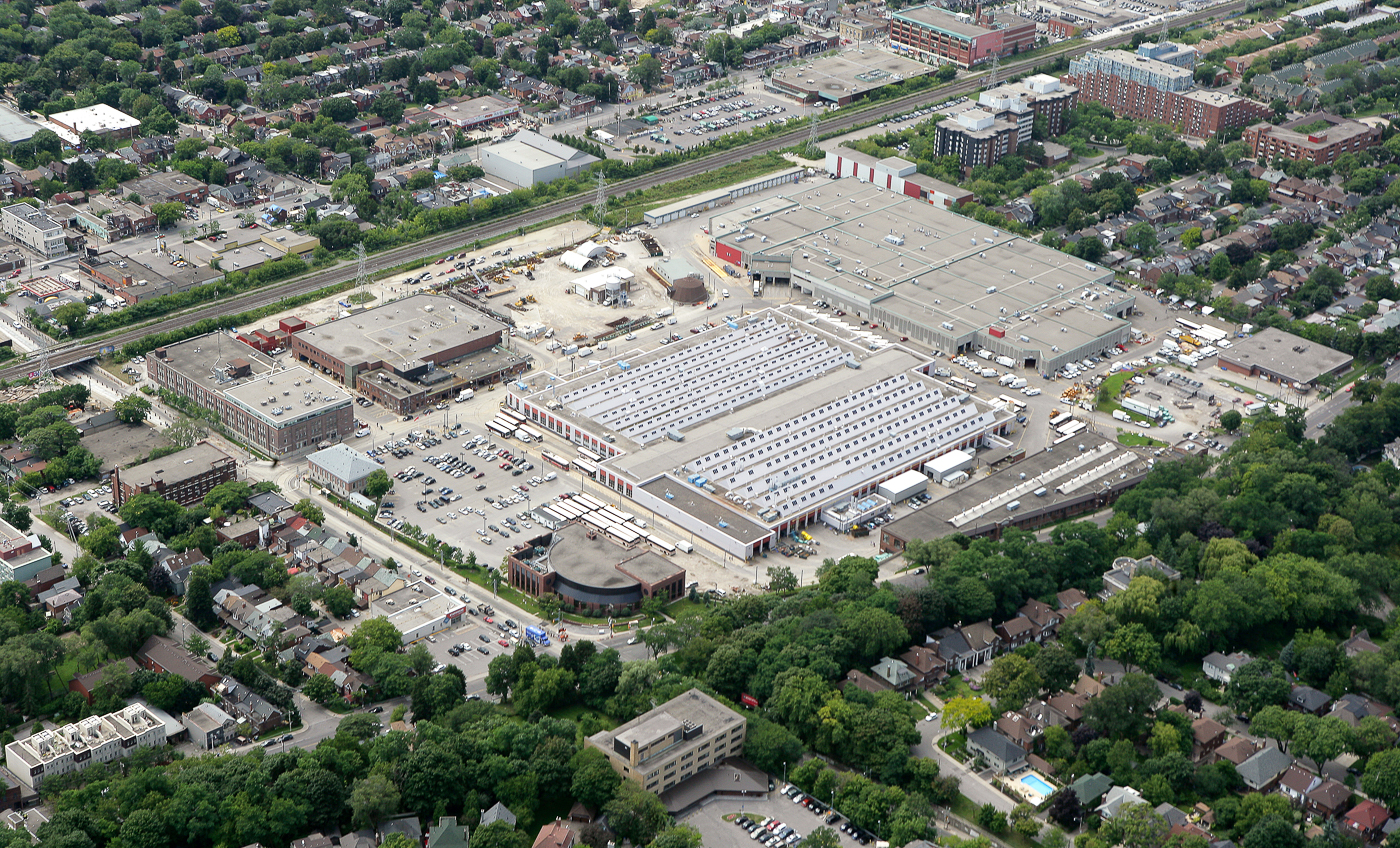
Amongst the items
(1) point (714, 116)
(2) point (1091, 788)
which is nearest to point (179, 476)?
(2) point (1091, 788)

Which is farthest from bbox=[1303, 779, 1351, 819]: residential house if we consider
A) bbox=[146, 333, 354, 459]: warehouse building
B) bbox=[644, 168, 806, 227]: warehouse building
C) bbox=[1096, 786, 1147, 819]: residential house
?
bbox=[644, 168, 806, 227]: warehouse building

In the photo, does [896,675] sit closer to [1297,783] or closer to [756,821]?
[756,821]

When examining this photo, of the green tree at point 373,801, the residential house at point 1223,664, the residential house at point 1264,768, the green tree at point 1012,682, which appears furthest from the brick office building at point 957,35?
the green tree at point 373,801

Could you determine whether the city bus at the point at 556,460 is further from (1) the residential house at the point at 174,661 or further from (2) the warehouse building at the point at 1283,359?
(2) the warehouse building at the point at 1283,359

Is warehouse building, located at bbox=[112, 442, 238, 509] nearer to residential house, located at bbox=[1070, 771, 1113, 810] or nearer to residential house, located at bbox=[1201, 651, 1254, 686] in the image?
residential house, located at bbox=[1070, 771, 1113, 810]

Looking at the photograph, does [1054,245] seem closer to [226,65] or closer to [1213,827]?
[1213,827]
